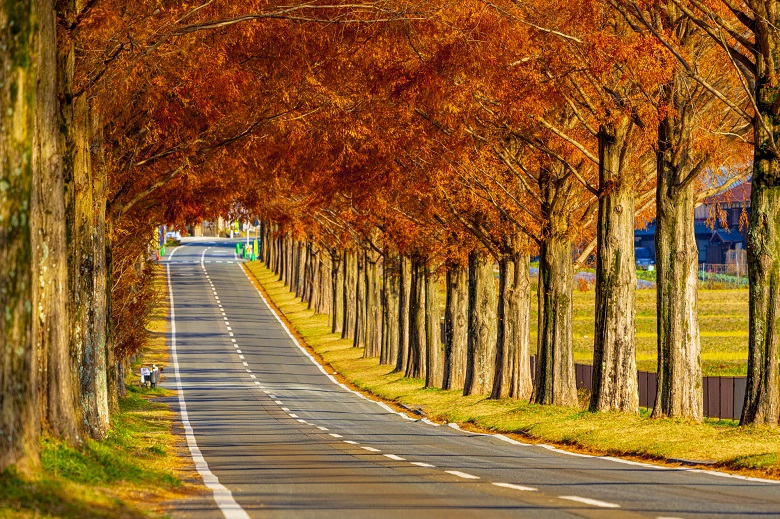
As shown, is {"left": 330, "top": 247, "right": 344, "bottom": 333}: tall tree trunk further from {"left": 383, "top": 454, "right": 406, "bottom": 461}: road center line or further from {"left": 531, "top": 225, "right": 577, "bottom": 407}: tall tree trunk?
{"left": 383, "top": 454, "right": 406, "bottom": 461}: road center line

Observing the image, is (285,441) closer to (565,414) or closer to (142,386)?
(565,414)

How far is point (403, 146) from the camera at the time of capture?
30.4 m

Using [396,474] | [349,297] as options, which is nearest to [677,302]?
[396,474]

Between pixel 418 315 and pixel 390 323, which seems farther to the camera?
pixel 390 323

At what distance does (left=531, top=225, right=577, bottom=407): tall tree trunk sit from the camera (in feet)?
98.8

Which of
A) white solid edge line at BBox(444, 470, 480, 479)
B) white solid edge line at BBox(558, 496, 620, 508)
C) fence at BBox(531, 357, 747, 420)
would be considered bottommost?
fence at BBox(531, 357, 747, 420)

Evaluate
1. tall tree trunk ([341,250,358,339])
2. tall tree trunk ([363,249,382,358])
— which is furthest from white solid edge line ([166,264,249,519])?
tall tree trunk ([341,250,358,339])

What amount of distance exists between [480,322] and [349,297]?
98.0 ft

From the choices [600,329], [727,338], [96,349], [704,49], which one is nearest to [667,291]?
[600,329]

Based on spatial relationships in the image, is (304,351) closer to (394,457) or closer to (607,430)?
(607,430)

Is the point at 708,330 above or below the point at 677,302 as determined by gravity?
below

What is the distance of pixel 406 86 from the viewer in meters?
24.2

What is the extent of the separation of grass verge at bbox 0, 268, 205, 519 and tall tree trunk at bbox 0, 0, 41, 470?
0.44 metres

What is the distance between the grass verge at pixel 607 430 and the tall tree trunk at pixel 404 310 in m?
4.47
